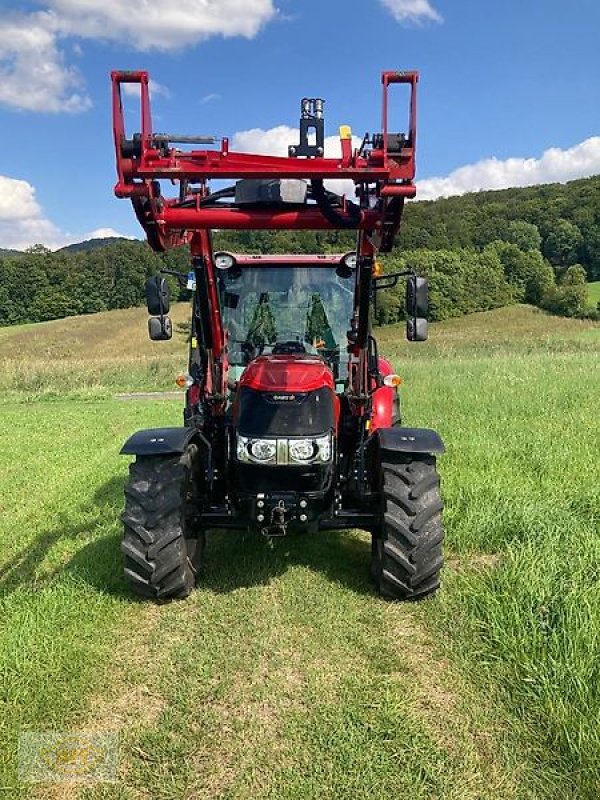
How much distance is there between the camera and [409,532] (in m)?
3.85

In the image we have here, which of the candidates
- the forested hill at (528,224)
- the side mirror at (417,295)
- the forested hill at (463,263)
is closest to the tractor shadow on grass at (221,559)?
the side mirror at (417,295)

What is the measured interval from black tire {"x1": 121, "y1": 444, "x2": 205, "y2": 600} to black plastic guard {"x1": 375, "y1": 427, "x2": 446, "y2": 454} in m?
1.22

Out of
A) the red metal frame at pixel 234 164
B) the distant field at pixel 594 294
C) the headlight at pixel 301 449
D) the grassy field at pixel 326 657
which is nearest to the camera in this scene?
the grassy field at pixel 326 657

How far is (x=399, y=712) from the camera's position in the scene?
2.84 metres

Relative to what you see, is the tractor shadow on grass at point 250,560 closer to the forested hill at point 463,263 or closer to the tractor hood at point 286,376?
the tractor hood at point 286,376

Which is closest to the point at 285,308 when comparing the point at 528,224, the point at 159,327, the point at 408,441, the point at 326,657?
the point at 159,327

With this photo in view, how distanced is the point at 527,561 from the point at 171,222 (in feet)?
9.46

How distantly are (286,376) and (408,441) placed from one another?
837 millimetres

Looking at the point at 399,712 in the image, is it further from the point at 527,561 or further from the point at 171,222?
the point at 171,222

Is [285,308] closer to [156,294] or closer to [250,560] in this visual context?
[156,294]

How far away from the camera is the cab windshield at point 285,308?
5.46m

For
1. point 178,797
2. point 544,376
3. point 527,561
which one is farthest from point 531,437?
point 544,376

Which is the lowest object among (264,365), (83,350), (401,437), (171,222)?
(83,350)

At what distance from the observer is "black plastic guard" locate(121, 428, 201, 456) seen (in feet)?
13.2
